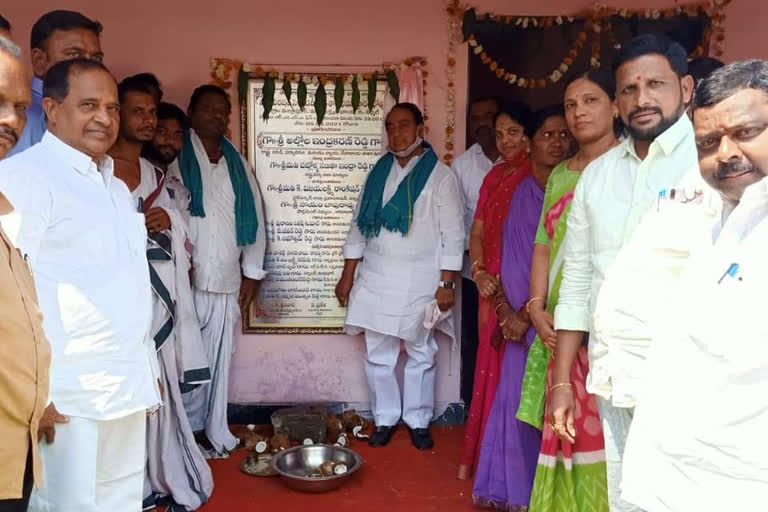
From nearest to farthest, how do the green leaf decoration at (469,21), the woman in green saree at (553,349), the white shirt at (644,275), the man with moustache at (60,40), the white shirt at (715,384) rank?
the white shirt at (715,384) → the white shirt at (644,275) → the woman in green saree at (553,349) → the man with moustache at (60,40) → the green leaf decoration at (469,21)

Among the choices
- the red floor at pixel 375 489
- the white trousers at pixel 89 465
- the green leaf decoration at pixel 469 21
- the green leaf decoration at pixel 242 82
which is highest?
the green leaf decoration at pixel 469 21

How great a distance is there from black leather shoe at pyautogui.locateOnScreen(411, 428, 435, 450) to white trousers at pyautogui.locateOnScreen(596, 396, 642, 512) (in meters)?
2.15

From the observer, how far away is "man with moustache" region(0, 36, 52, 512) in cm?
147

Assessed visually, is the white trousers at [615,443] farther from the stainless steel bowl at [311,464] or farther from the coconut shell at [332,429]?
the coconut shell at [332,429]

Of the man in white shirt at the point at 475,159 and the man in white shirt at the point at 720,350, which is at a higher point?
the man in white shirt at the point at 475,159

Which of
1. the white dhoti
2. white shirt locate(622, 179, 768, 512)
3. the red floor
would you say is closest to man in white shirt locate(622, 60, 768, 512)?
white shirt locate(622, 179, 768, 512)

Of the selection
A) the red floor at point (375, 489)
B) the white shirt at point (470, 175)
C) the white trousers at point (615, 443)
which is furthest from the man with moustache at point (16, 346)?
the white shirt at point (470, 175)

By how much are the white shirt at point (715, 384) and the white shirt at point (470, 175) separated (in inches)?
110

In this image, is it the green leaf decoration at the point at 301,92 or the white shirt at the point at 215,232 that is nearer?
the white shirt at the point at 215,232

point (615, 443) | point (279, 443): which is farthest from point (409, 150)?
point (615, 443)

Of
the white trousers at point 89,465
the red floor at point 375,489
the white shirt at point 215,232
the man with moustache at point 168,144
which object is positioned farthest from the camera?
the white shirt at point 215,232

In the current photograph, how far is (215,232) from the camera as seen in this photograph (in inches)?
161

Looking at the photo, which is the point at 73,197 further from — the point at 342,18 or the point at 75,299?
the point at 342,18

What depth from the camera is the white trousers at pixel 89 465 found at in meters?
2.08
